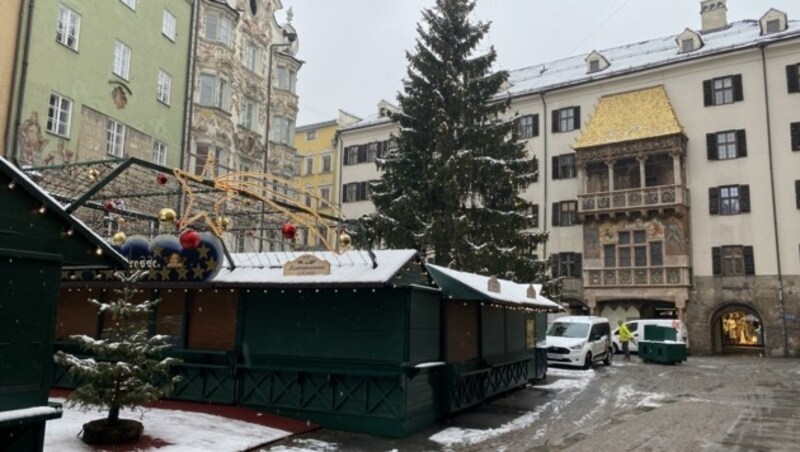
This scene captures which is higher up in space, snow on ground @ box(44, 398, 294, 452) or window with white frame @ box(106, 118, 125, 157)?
window with white frame @ box(106, 118, 125, 157)

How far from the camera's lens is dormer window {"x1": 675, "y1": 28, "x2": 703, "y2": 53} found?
128 feet

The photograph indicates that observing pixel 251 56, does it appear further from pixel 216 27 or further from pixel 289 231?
pixel 289 231

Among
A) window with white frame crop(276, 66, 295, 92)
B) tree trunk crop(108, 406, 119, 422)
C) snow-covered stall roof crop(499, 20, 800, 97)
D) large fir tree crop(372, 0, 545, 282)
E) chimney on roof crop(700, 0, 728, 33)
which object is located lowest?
tree trunk crop(108, 406, 119, 422)

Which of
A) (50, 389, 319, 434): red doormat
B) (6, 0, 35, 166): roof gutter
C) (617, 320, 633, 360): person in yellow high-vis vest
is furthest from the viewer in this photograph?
(617, 320, 633, 360): person in yellow high-vis vest

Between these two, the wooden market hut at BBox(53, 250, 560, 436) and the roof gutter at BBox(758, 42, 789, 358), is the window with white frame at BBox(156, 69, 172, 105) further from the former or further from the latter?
the roof gutter at BBox(758, 42, 789, 358)

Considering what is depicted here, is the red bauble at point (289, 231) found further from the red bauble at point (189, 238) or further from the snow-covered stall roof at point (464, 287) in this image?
the snow-covered stall roof at point (464, 287)

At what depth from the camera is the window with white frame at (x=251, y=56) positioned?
33.0m

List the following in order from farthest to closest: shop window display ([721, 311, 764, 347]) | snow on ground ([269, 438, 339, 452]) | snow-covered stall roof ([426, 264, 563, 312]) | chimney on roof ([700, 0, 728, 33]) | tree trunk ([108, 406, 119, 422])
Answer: chimney on roof ([700, 0, 728, 33])
shop window display ([721, 311, 764, 347])
snow-covered stall roof ([426, 264, 563, 312])
snow on ground ([269, 438, 339, 452])
tree trunk ([108, 406, 119, 422])

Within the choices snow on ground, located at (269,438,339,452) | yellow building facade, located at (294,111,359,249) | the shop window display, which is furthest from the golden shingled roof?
snow on ground, located at (269,438,339,452)

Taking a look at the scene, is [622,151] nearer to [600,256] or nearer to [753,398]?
[600,256]

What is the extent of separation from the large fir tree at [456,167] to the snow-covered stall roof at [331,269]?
384 inches

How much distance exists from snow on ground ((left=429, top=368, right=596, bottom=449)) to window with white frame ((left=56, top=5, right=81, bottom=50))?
64.9 feet

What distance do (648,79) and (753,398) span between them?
26.5 metres

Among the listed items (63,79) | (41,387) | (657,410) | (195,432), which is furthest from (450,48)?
(41,387)
